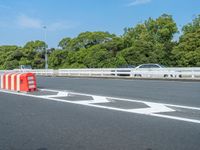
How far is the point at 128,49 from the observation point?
2393 inches

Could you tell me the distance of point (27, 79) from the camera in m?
15.8

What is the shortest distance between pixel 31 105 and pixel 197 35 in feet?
153

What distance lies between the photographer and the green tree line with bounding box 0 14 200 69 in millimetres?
55719

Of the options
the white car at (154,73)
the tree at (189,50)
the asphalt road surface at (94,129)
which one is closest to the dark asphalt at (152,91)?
the asphalt road surface at (94,129)

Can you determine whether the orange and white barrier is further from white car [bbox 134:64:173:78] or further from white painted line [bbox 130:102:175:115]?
white car [bbox 134:64:173:78]

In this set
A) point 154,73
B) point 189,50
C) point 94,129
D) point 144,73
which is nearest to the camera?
point 94,129

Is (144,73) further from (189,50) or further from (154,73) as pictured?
(189,50)

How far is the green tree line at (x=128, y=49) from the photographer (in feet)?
183

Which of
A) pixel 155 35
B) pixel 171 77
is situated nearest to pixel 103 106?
pixel 171 77

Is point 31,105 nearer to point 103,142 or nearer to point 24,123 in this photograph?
point 24,123

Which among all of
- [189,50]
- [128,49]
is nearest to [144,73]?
[189,50]

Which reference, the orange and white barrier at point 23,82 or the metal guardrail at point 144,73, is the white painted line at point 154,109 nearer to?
the orange and white barrier at point 23,82

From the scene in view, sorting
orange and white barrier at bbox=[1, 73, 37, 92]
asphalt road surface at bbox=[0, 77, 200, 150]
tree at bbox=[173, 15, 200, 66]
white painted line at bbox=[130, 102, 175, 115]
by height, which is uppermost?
tree at bbox=[173, 15, 200, 66]

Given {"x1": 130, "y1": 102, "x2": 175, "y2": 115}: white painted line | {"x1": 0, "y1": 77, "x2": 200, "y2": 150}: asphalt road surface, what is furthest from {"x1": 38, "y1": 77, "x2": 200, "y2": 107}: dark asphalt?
{"x1": 0, "y1": 77, "x2": 200, "y2": 150}: asphalt road surface
